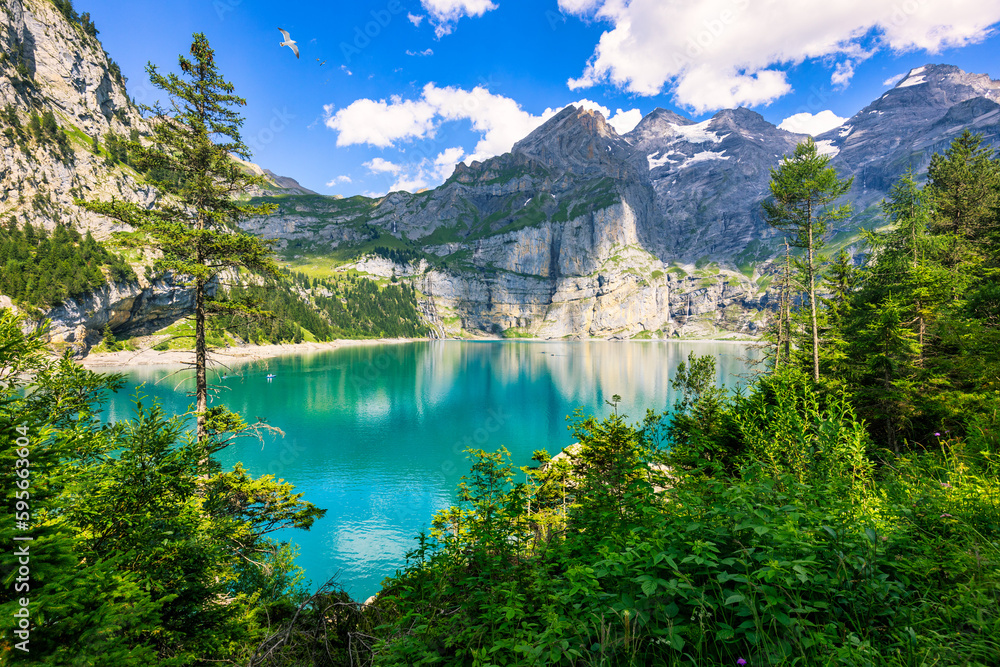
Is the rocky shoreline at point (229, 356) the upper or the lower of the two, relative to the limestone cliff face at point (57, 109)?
lower

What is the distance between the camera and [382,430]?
3847 centimetres

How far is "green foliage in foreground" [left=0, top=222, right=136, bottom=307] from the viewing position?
65.4 m

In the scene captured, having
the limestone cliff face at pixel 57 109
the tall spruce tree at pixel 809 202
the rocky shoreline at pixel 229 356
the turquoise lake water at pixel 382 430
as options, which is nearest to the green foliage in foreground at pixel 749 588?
the turquoise lake water at pixel 382 430

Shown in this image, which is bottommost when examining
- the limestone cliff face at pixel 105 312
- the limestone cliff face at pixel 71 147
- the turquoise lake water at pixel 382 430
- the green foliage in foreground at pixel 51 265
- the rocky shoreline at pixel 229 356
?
the turquoise lake water at pixel 382 430

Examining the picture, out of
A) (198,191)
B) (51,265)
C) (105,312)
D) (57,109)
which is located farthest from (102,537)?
(57,109)

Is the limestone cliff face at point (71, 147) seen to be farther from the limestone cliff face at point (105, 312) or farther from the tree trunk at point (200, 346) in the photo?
the tree trunk at point (200, 346)

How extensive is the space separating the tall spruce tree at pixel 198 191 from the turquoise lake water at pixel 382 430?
3602mm

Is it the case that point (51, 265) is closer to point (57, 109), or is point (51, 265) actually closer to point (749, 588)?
point (57, 109)

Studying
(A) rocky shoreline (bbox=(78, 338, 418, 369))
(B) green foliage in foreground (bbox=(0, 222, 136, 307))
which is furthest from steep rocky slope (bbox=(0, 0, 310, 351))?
(A) rocky shoreline (bbox=(78, 338, 418, 369))

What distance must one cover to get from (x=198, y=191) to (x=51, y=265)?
99.5 metres

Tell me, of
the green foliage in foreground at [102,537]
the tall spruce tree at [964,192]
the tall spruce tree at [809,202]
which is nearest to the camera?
the green foliage in foreground at [102,537]

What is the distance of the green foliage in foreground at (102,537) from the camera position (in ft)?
8.43

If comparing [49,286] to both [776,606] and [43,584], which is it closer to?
[43,584]

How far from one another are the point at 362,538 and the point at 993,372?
24111 millimetres
